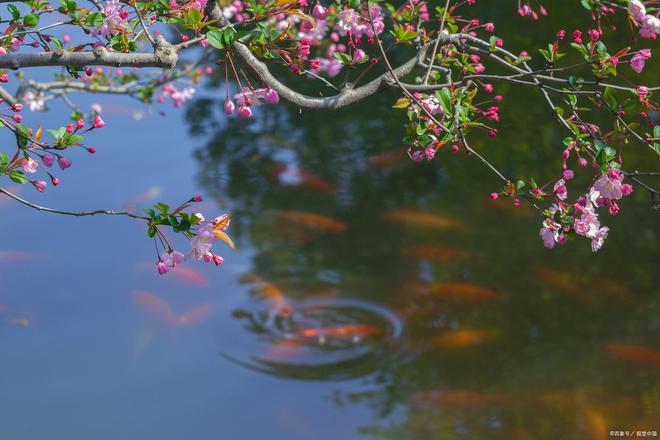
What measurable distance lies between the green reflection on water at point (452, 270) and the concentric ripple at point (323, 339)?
24mm

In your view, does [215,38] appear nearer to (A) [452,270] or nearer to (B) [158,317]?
(B) [158,317]

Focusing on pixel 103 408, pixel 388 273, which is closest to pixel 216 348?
pixel 103 408

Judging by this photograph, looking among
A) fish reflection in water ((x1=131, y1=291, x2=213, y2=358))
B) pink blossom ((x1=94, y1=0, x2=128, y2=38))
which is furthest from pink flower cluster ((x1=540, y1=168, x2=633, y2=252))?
fish reflection in water ((x1=131, y1=291, x2=213, y2=358))

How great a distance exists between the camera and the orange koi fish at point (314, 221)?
4715 millimetres

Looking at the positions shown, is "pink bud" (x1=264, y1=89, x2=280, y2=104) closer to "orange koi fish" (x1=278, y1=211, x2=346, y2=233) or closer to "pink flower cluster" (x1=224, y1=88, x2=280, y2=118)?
"pink flower cluster" (x1=224, y1=88, x2=280, y2=118)

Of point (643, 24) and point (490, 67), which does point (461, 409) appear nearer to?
point (643, 24)

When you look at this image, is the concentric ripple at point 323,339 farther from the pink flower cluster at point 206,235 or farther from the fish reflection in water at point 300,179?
the pink flower cluster at point 206,235

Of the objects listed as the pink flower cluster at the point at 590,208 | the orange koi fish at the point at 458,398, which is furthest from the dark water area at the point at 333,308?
the pink flower cluster at the point at 590,208

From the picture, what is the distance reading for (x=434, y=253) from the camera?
4441mm

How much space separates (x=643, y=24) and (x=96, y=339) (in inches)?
116

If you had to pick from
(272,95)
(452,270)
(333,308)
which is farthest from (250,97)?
(452,270)

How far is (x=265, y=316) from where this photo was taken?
399 centimetres

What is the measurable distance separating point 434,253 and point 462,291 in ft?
1.27

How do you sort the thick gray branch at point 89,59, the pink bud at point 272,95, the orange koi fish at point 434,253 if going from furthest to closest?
the orange koi fish at point 434,253 < the pink bud at point 272,95 < the thick gray branch at point 89,59
